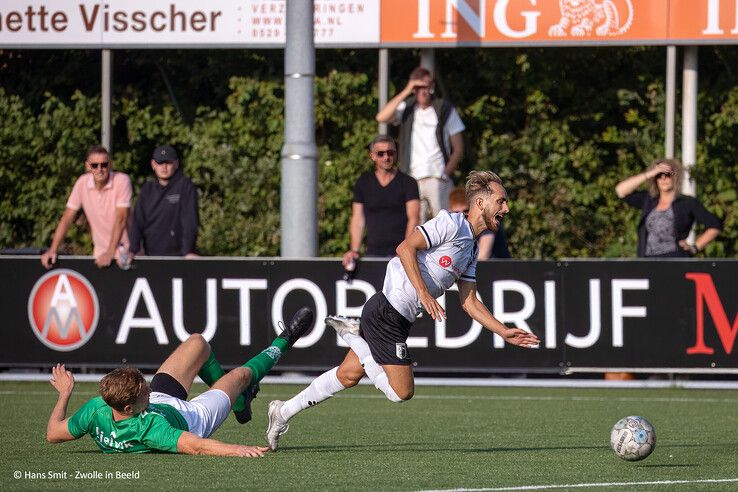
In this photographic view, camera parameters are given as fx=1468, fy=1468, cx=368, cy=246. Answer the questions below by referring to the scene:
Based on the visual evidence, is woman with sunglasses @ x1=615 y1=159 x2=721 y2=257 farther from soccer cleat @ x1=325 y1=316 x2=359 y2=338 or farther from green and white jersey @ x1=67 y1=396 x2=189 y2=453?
green and white jersey @ x1=67 y1=396 x2=189 y2=453

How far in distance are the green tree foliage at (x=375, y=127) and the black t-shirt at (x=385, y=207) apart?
4939 mm

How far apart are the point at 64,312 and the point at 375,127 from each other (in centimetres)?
645

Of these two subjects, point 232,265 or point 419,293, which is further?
point 232,265

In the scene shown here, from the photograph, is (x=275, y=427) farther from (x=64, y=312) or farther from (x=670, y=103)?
(x=670, y=103)

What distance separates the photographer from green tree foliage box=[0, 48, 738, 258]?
18.6 metres

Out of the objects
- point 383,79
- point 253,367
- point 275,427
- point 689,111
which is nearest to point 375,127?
point 383,79

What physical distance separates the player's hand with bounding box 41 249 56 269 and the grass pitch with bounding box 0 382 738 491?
4.20 feet

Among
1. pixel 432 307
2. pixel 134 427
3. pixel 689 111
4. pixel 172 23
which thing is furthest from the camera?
pixel 689 111

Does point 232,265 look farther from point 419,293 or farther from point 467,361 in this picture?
point 419,293

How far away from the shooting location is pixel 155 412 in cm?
789

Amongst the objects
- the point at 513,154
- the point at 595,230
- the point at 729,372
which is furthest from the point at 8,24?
the point at 729,372

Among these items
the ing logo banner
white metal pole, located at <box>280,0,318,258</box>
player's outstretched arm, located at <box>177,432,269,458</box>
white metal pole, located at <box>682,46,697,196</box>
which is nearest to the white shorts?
player's outstretched arm, located at <box>177,432,269,458</box>

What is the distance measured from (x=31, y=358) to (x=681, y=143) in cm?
862

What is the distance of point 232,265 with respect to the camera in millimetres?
13531
